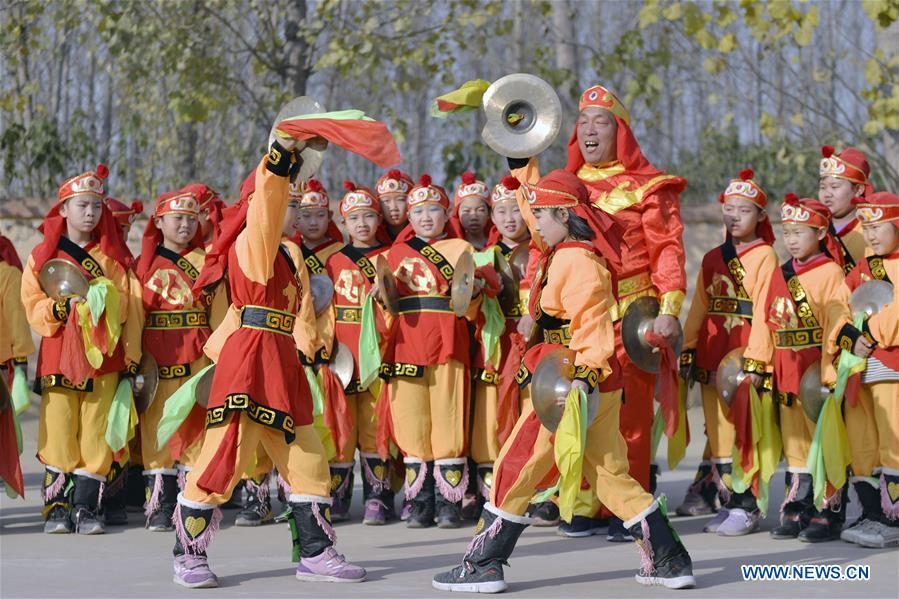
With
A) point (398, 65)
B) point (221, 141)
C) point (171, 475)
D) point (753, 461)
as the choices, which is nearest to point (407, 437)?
point (171, 475)

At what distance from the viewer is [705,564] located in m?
6.81

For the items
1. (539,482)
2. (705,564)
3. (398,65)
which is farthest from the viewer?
(398,65)

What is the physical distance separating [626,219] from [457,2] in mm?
7727

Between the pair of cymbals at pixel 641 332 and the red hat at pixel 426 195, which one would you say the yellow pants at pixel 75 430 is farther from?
the pair of cymbals at pixel 641 332

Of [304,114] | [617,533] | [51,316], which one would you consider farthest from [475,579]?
[51,316]

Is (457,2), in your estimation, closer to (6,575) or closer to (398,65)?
(398,65)

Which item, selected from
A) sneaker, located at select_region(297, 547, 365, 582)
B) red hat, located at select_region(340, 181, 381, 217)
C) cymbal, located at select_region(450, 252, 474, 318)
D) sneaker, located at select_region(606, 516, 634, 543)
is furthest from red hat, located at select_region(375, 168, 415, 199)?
sneaker, located at select_region(297, 547, 365, 582)

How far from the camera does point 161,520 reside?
8016 millimetres

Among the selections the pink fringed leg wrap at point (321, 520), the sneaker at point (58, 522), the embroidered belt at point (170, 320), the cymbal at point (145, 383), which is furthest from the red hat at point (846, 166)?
the sneaker at point (58, 522)

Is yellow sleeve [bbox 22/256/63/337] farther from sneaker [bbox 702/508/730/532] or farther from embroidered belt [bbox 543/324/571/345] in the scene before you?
sneaker [bbox 702/508/730/532]

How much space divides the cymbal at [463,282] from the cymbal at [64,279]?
7.21ft

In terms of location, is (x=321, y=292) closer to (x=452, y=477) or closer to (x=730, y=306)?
(x=452, y=477)

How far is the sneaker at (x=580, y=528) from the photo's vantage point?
778 centimetres

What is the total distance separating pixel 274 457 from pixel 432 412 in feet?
6.54
